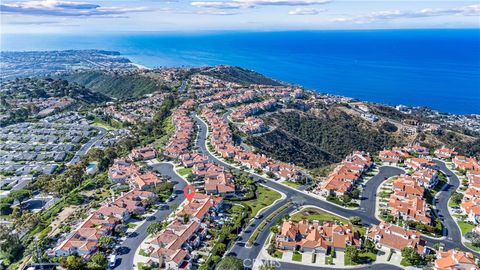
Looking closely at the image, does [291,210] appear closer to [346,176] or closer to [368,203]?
[368,203]

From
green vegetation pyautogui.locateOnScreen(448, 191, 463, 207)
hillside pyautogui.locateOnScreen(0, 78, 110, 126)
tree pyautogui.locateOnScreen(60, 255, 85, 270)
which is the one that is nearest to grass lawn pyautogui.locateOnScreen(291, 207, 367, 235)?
green vegetation pyautogui.locateOnScreen(448, 191, 463, 207)

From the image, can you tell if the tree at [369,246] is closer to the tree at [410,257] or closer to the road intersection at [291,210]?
the road intersection at [291,210]

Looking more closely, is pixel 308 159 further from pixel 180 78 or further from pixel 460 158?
pixel 180 78

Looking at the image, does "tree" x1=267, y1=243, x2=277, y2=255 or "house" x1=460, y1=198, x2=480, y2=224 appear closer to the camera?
"tree" x1=267, y1=243, x2=277, y2=255

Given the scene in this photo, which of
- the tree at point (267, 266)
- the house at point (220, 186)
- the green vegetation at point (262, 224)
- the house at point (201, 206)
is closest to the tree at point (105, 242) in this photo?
the house at point (201, 206)

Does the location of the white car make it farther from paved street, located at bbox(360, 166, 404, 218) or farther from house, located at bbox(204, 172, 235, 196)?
paved street, located at bbox(360, 166, 404, 218)

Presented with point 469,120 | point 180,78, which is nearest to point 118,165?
point 180,78

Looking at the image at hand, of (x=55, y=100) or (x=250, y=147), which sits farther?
(x=55, y=100)
